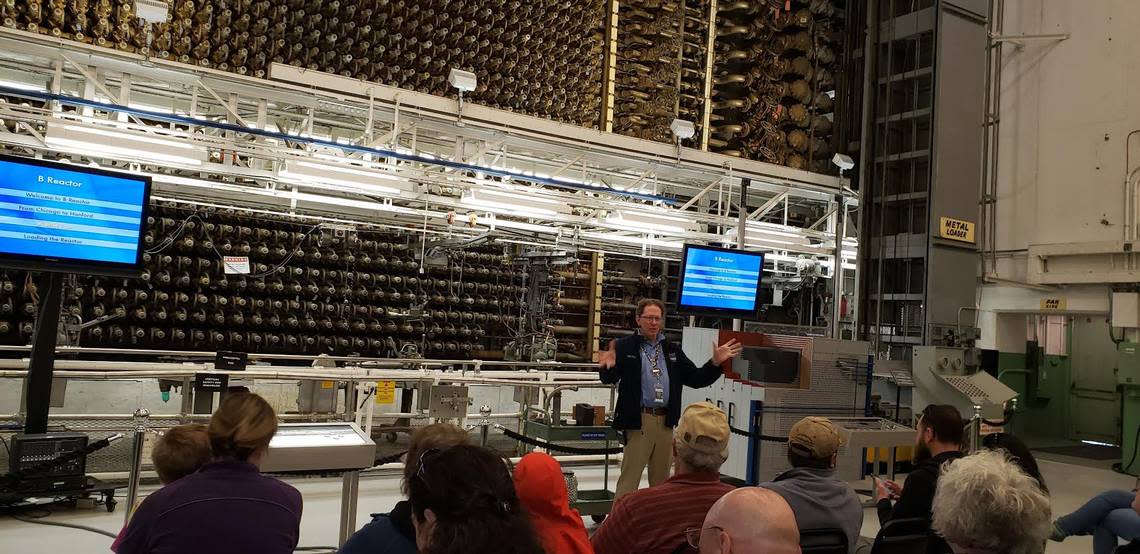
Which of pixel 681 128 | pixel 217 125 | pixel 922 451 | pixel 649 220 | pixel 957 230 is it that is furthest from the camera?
pixel 957 230

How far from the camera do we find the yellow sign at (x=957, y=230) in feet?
30.4

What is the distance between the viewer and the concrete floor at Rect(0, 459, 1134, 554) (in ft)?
14.7

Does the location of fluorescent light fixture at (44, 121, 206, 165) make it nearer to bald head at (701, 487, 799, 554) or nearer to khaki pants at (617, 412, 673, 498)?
khaki pants at (617, 412, 673, 498)

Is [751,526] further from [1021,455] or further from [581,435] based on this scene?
[581,435]

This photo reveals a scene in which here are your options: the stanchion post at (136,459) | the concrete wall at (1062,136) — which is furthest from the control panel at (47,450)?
the concrete wall at (1062,136)

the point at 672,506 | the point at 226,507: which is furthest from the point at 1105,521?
the point at 226,507

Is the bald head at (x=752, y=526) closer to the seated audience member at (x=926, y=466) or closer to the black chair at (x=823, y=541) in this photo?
the black chair at (x=823, y=541)

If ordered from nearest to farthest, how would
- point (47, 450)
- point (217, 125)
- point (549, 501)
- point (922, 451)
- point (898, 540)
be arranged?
1. point (549, 501)
2. point (898, 540)
3. point (922, 451)
4. point (47, 450)
5. point (217, 125)

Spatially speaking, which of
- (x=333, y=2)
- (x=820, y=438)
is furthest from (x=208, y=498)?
(x=333, y=2)

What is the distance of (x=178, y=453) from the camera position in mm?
2729

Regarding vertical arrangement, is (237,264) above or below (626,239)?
below

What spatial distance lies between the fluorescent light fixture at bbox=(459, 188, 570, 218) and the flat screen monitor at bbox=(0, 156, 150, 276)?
10.7 ft

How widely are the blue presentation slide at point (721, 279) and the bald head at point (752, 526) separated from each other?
521 cm

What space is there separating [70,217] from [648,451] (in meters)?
3.47
